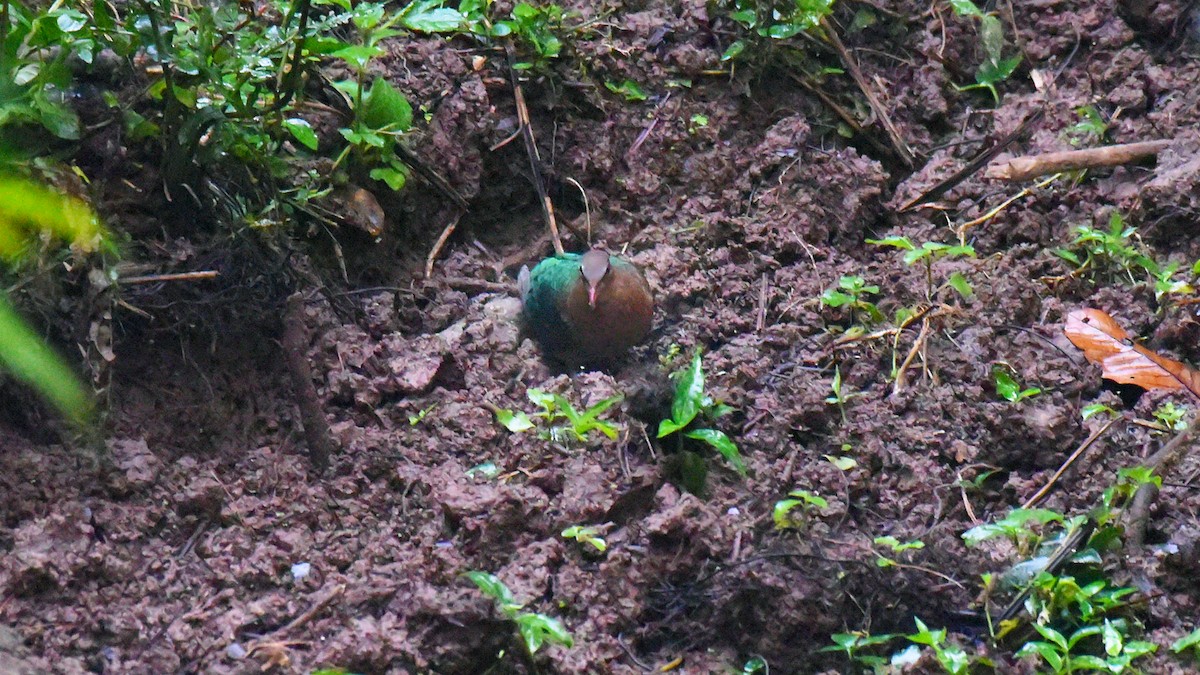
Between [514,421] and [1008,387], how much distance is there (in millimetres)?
1505

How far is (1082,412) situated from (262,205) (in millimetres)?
2472

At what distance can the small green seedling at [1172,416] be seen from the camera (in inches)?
119

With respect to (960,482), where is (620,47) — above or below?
above

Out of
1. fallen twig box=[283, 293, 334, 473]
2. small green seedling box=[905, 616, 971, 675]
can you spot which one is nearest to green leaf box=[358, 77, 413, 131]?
fallen twig box=[283, 293, 334, 473]

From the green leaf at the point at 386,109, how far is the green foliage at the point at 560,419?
3.31ft

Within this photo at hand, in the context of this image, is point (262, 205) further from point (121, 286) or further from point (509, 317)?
point (509, 317)

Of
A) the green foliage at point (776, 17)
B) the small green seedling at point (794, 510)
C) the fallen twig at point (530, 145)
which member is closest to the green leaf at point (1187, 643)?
the small green seedling at point (794, 510)

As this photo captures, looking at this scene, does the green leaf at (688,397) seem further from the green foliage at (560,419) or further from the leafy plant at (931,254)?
the leafy plant at (931,254)

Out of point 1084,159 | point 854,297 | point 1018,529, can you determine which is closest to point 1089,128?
point 1084,159

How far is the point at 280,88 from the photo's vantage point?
291cm

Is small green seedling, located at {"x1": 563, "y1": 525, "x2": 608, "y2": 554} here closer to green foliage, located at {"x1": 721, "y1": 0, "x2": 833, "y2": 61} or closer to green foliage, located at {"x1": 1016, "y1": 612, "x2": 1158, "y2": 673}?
green foliage, located at {"x1": 1016, "y1": 612, "x2": 1158, "y2": 673}

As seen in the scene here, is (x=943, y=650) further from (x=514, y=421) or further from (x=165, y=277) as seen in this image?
(x=165, y=277)

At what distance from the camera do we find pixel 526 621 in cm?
240

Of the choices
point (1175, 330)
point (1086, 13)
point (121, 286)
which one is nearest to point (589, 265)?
point (121, 286)
